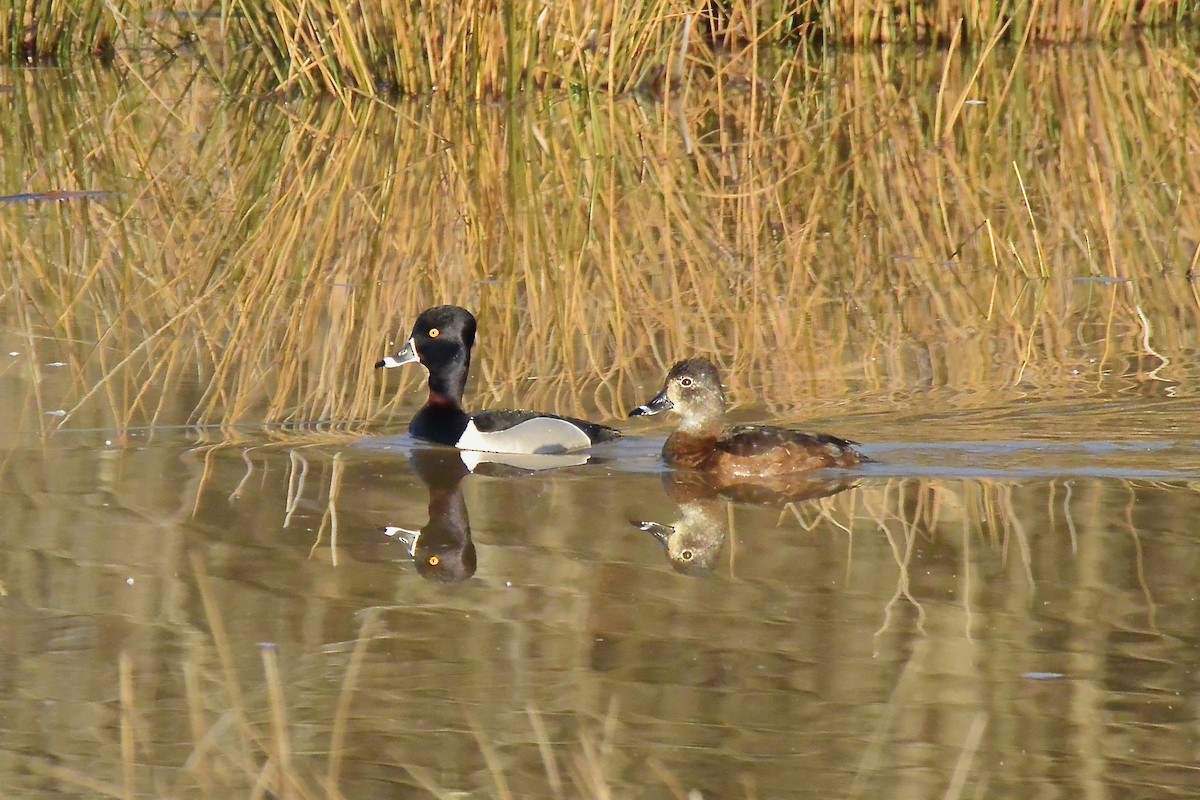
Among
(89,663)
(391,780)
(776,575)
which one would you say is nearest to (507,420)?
(776,575)

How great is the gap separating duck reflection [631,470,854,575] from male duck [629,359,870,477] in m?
0.08

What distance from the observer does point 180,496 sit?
632 centimetres

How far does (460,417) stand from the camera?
7.39m

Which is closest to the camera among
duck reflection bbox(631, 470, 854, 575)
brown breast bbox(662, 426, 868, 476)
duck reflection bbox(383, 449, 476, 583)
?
duck reflection bbox(383, 449, 476, 583)

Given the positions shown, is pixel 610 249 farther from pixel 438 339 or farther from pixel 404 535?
pixel 404 535

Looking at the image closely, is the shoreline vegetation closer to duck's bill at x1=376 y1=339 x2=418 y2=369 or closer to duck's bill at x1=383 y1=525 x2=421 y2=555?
duck's bill at x1=376 y1=339 x2=418 y2=369

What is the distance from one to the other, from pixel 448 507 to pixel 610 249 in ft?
12.0

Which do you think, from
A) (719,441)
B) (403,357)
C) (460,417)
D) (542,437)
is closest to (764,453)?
(719,441)

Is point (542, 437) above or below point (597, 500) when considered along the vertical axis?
above

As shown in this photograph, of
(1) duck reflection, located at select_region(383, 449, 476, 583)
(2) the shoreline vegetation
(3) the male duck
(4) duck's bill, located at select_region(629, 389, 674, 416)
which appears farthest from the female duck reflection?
(2) the shoreline vegetation

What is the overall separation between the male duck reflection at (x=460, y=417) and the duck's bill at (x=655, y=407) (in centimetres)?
18

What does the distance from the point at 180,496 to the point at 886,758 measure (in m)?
3.05

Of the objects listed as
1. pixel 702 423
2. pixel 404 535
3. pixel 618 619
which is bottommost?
pixel 618 619

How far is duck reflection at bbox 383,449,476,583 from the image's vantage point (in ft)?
17.9
